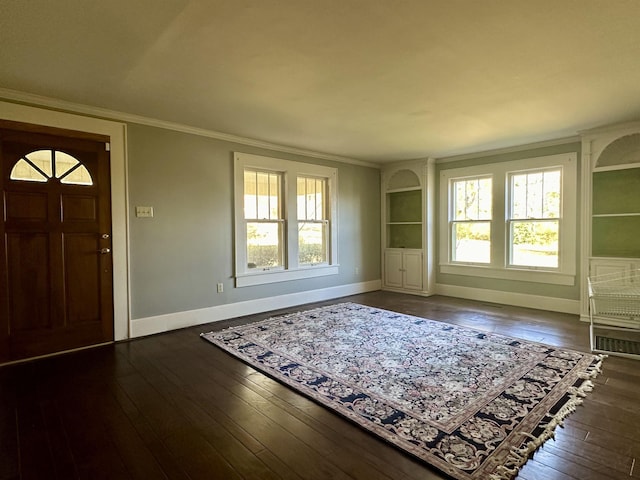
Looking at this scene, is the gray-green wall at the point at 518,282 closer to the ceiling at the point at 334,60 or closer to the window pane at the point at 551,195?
the window pane at the point at 551,195

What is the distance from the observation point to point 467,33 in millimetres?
2223

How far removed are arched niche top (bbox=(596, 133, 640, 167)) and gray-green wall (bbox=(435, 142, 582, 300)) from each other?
0.33 m

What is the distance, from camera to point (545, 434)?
1.97 m

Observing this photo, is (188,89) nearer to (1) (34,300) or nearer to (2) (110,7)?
(2) (110,7)

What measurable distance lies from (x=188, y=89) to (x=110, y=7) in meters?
1.16

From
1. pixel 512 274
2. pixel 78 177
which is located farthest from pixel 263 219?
pixel 512 274

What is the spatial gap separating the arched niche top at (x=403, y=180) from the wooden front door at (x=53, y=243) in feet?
16.0

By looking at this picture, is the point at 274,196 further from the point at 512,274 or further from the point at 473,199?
the point at 512,274

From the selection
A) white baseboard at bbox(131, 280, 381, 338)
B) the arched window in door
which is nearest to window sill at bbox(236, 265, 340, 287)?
white baseboard at bbox(131, 280, 381, 338)

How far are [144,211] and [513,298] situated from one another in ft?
17.8

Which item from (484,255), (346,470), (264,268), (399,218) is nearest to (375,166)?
(399,218)

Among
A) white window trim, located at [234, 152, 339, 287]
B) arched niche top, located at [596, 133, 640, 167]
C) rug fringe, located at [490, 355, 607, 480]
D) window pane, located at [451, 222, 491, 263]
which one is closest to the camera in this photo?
rug fringe, located at [490, 355, 607, 480]

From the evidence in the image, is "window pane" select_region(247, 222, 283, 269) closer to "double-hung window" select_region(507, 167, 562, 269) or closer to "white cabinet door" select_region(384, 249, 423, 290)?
"white cabinet door" select_region(384, 249, 423, 290)

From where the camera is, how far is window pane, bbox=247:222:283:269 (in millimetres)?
5004
